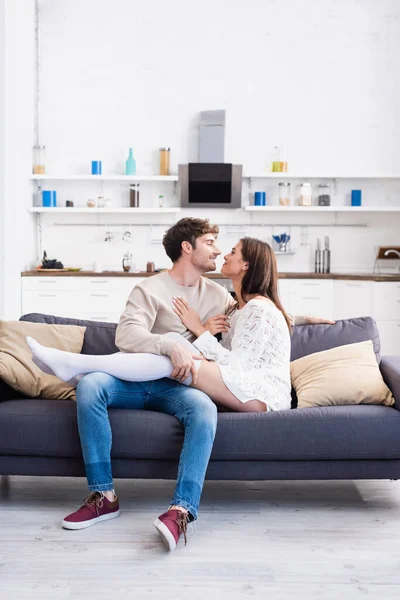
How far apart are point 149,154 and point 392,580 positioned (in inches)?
222

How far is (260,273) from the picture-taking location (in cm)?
303

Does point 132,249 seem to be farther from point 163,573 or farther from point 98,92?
point 163,573

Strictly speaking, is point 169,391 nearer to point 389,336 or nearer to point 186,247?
point 186,247

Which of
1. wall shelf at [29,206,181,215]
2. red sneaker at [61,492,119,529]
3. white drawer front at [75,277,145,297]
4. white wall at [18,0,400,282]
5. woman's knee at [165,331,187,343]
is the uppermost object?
white wall at [18,0,400,282]

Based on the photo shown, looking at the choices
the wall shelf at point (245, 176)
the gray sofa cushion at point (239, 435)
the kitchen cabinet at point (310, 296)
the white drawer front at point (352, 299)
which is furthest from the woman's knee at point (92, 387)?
the wall shelf at point (245, 176)

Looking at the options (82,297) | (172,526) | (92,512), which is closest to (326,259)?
(82,297)

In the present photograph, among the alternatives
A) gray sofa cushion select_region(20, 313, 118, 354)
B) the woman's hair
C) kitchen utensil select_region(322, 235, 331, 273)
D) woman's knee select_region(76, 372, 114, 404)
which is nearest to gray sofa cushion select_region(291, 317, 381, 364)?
the woman's hair

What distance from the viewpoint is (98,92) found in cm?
714

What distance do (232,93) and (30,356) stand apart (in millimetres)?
4791

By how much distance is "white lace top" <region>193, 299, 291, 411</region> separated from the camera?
283 cm

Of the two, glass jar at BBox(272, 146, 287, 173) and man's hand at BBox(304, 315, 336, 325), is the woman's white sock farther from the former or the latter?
glass jar at BBox(272, 146, 287, 173)

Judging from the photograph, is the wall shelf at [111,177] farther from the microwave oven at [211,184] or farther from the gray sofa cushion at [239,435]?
the gray sofa cushion at [239,435]

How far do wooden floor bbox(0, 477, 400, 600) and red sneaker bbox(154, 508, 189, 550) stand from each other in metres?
0.05

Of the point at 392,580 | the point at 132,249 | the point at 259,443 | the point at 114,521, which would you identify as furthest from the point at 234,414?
the point at 132,249
